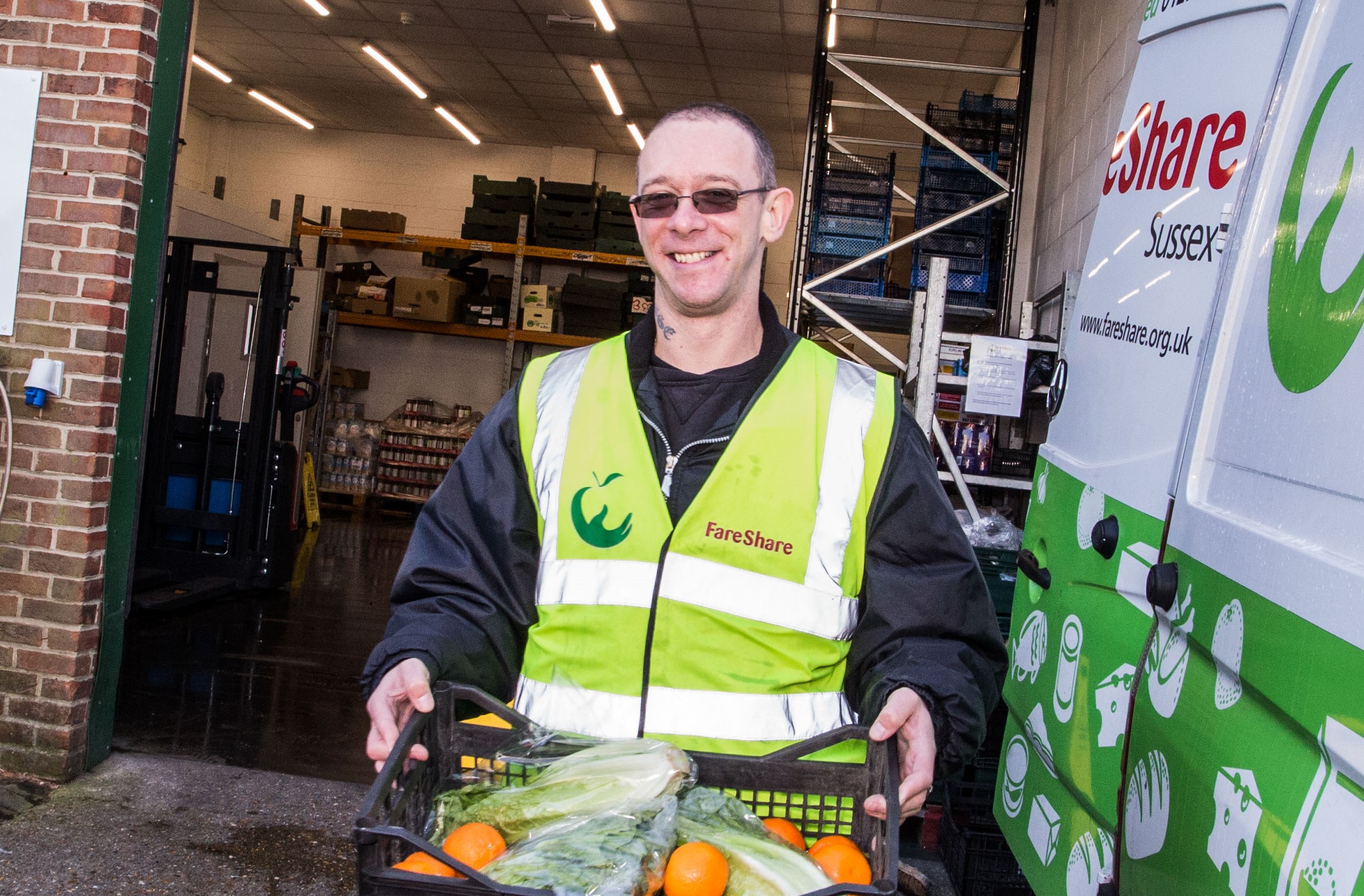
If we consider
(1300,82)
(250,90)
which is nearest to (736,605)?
(1300,82)

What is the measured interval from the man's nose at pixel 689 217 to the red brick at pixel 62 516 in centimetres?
285

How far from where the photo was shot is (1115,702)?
197 centimetres

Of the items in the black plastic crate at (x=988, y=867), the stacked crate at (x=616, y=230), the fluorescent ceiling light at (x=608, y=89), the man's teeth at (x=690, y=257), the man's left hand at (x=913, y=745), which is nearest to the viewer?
the man's left hand at (x=913, y=745)

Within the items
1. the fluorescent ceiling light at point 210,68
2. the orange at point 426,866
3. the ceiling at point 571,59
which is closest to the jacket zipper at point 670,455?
the orange at point 426,866

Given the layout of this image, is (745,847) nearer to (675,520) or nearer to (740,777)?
(740,777)

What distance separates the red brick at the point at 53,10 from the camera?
3818 mm

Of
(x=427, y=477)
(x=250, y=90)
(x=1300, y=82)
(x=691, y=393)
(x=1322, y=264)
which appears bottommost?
(x=427, y=477)

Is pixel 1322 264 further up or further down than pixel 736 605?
further up

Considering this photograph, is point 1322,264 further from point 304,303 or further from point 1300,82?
point 304,303

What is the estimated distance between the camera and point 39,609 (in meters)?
3.92

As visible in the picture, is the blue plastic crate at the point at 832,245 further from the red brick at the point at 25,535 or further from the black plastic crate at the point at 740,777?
the black plastic crate at the point at 740,777

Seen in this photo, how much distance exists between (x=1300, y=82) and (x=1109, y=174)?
976 millimetres

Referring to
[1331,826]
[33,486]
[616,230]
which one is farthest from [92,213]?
[616,230]

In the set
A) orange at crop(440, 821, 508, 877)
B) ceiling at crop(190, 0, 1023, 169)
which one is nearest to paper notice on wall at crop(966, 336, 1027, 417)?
orange at crop(440, 821, 508, 877)
